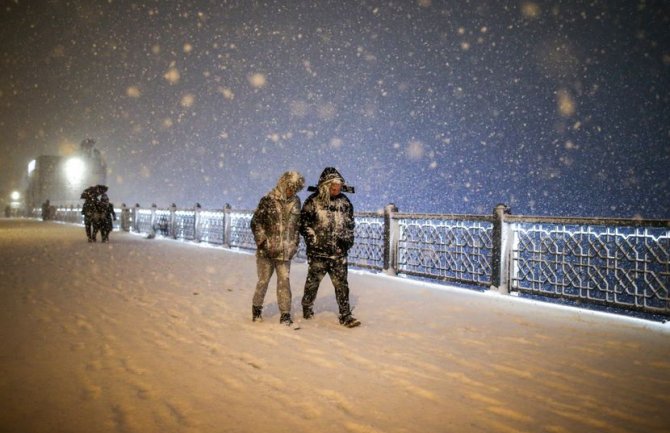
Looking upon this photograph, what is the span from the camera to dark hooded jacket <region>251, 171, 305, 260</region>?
5.39m

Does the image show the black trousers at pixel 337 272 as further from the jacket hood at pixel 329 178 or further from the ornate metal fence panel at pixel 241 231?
the ornate metal fence panel at pixel 241 231

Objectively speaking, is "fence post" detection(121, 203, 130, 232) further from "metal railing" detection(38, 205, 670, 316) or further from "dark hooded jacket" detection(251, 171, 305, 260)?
"dark hooded jacket" detection(251, 171, 305, 260)

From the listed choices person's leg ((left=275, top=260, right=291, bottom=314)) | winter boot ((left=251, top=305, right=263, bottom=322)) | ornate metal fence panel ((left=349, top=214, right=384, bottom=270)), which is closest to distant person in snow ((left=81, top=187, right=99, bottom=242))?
ornate metal fence panel ((left=349, top=214, right=384, bottom=270))

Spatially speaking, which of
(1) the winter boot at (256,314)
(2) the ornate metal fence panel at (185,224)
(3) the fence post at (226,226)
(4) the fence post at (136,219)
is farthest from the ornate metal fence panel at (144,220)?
(1) the winter boot at (256,314)

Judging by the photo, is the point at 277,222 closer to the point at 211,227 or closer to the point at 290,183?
the point at 290,183

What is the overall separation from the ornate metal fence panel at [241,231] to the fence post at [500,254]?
32.9 ft

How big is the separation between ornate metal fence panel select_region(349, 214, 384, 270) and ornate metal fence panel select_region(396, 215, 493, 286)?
32.5 inches

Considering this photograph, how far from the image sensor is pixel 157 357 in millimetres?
4285

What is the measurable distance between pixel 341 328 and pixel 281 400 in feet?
7.43

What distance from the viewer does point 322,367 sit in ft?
13.4

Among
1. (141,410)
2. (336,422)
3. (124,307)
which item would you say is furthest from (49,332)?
(336,422)

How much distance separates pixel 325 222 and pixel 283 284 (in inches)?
34.7

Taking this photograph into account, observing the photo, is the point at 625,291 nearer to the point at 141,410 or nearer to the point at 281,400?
the point at 281,400

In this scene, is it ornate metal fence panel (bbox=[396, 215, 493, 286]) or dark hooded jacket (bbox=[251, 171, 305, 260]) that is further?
ornate metal fence panel (bbox=[396, 215, 493, 286])
